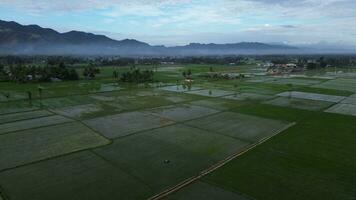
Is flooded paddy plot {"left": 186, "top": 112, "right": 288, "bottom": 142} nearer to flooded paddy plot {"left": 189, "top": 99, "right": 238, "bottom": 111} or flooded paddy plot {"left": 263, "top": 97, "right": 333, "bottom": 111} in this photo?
flooded paddy plot {"left": 189, "top": 99, "right": 238, "bottom": 111}

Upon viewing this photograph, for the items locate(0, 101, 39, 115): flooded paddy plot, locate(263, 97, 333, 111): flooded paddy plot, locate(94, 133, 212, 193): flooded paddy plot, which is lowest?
locate(94, 133, 212, 193): flooded paddy plot

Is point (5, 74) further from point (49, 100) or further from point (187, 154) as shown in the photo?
point (187, 154)

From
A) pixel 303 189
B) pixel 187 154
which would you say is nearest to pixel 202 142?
pixel 187 154

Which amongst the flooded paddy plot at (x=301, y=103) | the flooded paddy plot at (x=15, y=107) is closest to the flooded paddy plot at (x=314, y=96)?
the flooded paddy plot at (x=301, y=103)

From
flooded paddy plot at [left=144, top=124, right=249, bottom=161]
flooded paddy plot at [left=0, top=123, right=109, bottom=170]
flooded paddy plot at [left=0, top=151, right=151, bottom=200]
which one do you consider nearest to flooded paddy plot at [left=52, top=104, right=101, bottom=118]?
flooded paddy plot at [left=0, top=123, right=109, bottom=170]

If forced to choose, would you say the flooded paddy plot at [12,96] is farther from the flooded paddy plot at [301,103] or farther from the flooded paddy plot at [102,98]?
the flooded paddy plot at [301,103]

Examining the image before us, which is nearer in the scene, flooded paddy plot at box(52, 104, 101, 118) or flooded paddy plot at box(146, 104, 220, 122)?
flooded paddy plot at box(146, 104, 220, 122)
